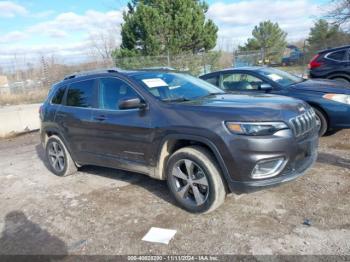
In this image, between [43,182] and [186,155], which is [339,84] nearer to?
[186,155]

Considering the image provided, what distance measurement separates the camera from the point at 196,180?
157 inches

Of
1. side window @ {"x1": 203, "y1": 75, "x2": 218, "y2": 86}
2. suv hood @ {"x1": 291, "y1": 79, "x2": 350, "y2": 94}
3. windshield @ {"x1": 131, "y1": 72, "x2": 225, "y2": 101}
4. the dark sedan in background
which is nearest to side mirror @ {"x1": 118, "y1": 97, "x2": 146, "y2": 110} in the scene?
windshield @ {"x1": 131, "y1": 72, "x2": 225, "y2": 101}

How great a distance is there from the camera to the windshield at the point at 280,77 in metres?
7.02

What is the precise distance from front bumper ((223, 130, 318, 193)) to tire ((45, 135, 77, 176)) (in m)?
3.14

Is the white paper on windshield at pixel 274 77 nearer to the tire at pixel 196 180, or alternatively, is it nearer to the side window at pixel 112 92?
the side window at pixel 112 92

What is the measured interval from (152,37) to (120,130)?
1392 cm

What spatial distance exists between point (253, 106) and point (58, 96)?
11.7ft

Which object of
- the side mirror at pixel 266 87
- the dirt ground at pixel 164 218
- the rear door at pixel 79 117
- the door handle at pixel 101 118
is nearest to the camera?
the dirt ground at pixel 164 218

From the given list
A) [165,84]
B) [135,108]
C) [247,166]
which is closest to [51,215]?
[135,108]

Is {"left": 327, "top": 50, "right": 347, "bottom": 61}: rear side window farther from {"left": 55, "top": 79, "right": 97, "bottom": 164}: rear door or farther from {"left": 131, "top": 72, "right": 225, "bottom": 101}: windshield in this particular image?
{"left": 55, "top": 79, "right": 97, "bottom": 164}: rear door

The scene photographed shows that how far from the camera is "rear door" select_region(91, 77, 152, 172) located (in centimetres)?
440

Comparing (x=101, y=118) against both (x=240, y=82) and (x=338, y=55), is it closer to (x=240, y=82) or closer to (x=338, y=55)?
(x=240, y=82)

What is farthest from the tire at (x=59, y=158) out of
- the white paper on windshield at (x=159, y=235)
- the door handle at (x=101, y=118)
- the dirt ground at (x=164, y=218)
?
the white paper on windshield at (x=159, y=235)

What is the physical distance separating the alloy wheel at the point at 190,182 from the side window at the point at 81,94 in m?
1.79
